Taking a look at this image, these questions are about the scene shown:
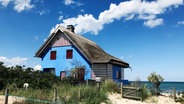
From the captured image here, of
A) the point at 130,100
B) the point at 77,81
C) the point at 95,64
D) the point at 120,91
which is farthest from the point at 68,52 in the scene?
the point at 130,100

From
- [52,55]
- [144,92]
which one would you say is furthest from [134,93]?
[52,55]

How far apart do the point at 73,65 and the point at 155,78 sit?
934cm

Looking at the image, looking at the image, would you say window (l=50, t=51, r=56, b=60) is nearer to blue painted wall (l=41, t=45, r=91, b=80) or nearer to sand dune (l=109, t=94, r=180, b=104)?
blue painted wall (l=41, t=45, r=91, b=80)

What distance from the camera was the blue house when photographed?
2986 centimetres

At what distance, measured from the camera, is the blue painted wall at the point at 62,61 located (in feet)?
99.2

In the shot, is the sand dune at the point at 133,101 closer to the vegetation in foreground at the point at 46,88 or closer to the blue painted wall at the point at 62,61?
the vegetation in foreground at the point at 46,88

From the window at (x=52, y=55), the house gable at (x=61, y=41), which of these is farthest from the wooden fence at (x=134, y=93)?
the window at (x=52, y=55)

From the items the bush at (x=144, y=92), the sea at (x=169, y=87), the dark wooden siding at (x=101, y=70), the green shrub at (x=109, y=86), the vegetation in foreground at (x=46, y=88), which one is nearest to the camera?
the vegetation in foreground at (x=46, y=88)

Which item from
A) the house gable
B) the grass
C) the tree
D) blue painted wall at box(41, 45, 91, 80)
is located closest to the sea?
the tree

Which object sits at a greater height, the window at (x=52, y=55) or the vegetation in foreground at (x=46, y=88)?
the window at (x=52, y=55)

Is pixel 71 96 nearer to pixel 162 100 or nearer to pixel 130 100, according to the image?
pixel 130 100

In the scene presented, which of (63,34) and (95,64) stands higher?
(63,34)

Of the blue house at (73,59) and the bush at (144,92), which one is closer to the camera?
the bush at (144,92)

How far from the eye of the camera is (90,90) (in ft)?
63.8
